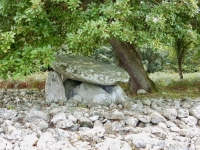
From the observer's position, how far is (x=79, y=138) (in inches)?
183

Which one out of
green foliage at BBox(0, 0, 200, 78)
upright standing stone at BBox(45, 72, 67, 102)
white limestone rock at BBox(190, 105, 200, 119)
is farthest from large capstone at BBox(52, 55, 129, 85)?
white limestone rock at BBox(190, 105, 200, 119)

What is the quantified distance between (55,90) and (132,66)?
9.56 ft

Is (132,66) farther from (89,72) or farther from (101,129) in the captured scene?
(101,129)

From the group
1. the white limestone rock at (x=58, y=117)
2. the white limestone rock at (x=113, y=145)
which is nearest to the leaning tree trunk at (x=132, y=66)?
the white limestone rock at (x=58, y=117)

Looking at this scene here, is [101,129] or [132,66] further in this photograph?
[132,66]

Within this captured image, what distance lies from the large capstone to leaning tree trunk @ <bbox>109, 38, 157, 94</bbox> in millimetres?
1660

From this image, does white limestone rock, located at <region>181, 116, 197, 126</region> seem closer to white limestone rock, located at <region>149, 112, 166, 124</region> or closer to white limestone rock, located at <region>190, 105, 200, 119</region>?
white limestone rock, located at <region>190, 105, 200, 119</region>

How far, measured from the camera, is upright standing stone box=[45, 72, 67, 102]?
23.0 feet

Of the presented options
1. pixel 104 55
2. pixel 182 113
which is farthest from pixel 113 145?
pixel 104 55

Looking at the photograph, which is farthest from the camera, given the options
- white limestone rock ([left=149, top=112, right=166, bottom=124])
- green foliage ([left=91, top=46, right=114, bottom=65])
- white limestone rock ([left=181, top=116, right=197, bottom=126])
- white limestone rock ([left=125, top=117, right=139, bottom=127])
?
green foliage ([left=91, top=46, right=114, bottom=65])

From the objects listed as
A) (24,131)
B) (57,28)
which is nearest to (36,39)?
(57,28)

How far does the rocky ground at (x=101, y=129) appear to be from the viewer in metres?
4.37

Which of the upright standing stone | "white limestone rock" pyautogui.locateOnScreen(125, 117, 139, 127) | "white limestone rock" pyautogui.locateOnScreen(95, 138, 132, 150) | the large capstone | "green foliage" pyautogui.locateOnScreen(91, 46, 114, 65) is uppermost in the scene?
"green foliage" pyautogui.locateOnScreen(91, 46, 114, 65)

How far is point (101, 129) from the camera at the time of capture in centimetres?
488
